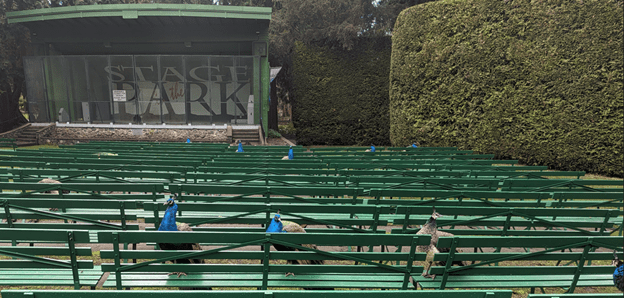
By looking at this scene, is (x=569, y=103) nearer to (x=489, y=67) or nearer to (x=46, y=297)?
(x=489, y=67)

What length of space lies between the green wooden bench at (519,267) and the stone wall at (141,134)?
16.2 m

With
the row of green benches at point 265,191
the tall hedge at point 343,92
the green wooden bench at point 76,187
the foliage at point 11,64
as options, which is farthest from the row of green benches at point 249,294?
the foliage at point 11,64

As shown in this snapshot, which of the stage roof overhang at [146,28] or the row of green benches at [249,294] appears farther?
the stage roof overhang at [146,28]

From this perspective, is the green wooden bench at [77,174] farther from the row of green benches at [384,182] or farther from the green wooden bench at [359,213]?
the green wooden bench at [359,213]

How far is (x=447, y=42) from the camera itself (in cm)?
1379

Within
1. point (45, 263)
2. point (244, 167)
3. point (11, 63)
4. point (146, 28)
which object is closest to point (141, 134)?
point (146, 28)

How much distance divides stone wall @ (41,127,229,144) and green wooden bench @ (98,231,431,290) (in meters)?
15.5

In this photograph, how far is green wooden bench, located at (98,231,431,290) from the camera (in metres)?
2.89

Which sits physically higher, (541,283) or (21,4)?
(21,4)

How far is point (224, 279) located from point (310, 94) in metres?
16.5

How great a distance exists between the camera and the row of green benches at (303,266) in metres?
2.90

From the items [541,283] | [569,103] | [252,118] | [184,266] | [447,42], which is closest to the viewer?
[184,266]

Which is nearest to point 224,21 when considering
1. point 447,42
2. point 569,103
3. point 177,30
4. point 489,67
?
point 177,30

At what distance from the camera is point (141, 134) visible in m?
18.2
